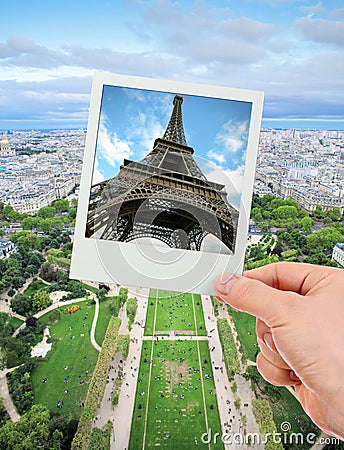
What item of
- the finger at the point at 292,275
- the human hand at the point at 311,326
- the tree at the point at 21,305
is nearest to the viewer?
the human hand at the point at 311,326

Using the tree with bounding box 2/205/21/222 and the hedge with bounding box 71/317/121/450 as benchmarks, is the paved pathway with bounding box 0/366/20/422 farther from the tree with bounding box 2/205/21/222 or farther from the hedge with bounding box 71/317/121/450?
the tree with bounding box 2/205/21/222

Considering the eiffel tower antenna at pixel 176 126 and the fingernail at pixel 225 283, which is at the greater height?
the eiffel tower antenna at pixel 176 126

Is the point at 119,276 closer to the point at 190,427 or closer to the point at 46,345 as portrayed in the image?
the point at 190,427

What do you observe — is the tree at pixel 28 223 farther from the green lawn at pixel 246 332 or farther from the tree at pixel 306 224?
the tree at pixel 306 224

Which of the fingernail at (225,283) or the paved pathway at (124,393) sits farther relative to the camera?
the paved pathway at (124,393)

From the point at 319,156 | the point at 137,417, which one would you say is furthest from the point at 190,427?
the point at 319,156

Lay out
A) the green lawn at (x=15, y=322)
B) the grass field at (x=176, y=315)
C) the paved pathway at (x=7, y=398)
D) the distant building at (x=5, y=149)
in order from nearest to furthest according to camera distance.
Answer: the paved pathway at (x=7, y=398) < the grass field at (x=176, y=315) < the green lawn at (x=15, y=322) < the distant building at (x=5, y=149)

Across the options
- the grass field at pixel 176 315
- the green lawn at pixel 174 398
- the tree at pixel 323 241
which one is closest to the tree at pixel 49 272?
the grass field at pixel 176 315

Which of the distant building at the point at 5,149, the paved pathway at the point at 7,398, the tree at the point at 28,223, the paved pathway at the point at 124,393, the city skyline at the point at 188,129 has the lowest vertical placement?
the paved pathway at the point at 7,398
